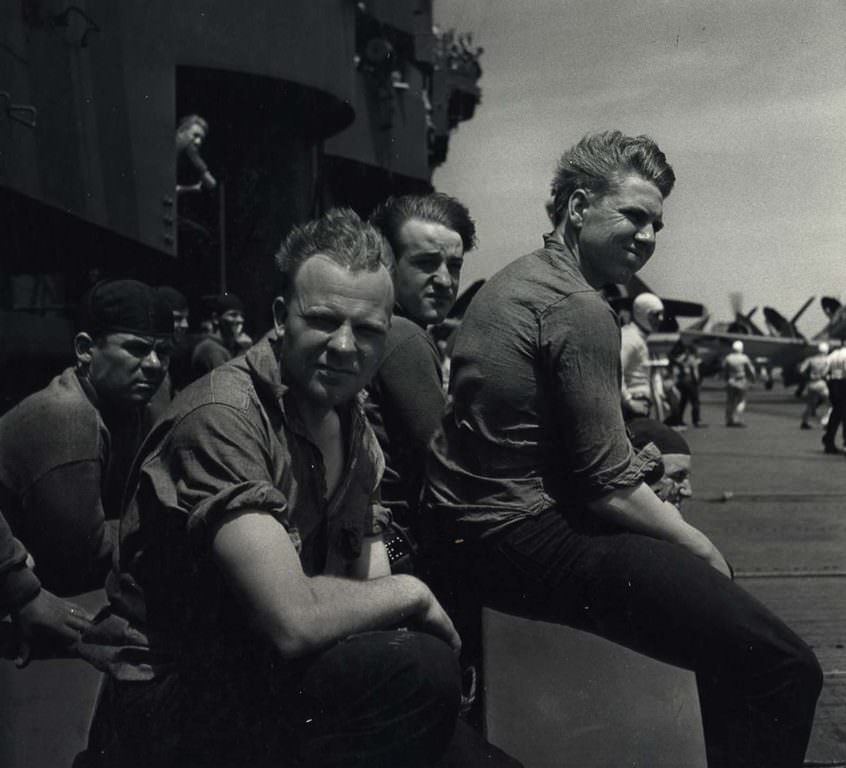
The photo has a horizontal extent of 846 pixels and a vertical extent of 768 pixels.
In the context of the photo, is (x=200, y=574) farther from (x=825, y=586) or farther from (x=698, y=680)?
(x=825, y=586)

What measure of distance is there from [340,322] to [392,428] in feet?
3.65

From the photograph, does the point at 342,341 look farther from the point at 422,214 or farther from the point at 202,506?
the point at 422,214

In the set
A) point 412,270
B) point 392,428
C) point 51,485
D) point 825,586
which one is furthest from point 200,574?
point 825,586

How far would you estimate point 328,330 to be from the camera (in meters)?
2.30

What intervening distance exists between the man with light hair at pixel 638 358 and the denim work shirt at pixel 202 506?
6460mm

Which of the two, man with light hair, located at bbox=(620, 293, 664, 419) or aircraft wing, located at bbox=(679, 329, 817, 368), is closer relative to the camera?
man with light hair, located at bbox=(620, 293, 664, 419)

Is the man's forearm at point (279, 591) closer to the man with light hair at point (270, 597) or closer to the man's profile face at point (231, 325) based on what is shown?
the man with light hair at point (270, 597)

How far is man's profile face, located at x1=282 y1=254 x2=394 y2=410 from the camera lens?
2.29m

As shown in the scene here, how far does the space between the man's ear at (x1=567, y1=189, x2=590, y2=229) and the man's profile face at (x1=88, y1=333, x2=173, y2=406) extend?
1.43 metres

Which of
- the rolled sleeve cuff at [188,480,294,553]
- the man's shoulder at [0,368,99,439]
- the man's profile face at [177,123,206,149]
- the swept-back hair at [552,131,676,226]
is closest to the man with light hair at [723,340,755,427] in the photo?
the man's profile face at [177,123,206,149]

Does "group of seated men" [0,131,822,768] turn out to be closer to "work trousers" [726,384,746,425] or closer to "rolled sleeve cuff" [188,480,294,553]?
"rolled sleeve cuff" [188,480,294,553]

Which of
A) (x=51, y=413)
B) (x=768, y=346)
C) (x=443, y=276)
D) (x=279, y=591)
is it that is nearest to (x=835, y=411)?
(x=443, y=276)

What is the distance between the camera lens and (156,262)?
10156mm

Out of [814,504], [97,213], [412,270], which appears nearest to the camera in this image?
[412,270]
